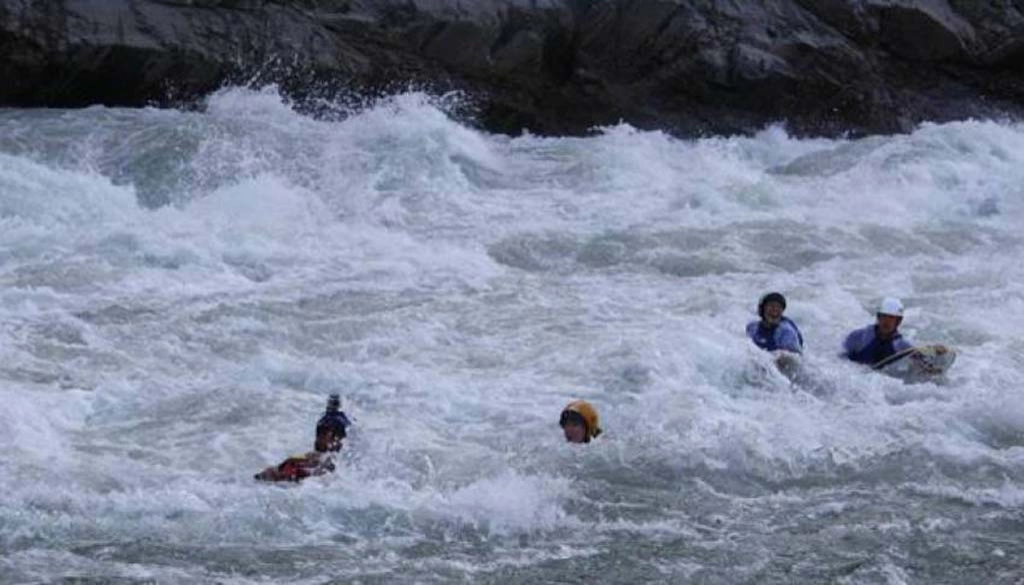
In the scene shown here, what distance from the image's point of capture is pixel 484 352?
1179 centimetres

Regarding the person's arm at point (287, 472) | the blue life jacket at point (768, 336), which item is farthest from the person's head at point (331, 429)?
the blue life jacket at point (768, 336)

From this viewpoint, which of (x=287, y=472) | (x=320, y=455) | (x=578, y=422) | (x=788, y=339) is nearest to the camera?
(x=287, y=472)

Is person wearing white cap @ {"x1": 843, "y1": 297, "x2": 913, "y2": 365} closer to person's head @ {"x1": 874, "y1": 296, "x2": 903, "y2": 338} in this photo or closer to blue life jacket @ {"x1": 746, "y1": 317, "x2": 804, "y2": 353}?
person's head @ {"x1": 874, "y1": 296, "x2": 903, "y2": 338}

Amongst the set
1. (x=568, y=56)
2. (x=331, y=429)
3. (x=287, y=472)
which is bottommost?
(x=287, y=472)

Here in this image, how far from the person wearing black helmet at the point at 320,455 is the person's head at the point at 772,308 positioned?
3.23 metres

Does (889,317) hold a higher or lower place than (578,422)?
higher

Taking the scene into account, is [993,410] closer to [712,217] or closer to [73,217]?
[712,217]

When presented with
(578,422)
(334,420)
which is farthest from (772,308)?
(334,420)

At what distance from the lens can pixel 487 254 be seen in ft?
48.1

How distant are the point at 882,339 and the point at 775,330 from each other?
2.32 ft

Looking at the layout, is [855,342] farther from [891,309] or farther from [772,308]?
[772,308]

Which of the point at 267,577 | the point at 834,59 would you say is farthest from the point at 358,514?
the point at 834,59

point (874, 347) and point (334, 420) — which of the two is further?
point (874, 347)

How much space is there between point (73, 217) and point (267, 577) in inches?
299
